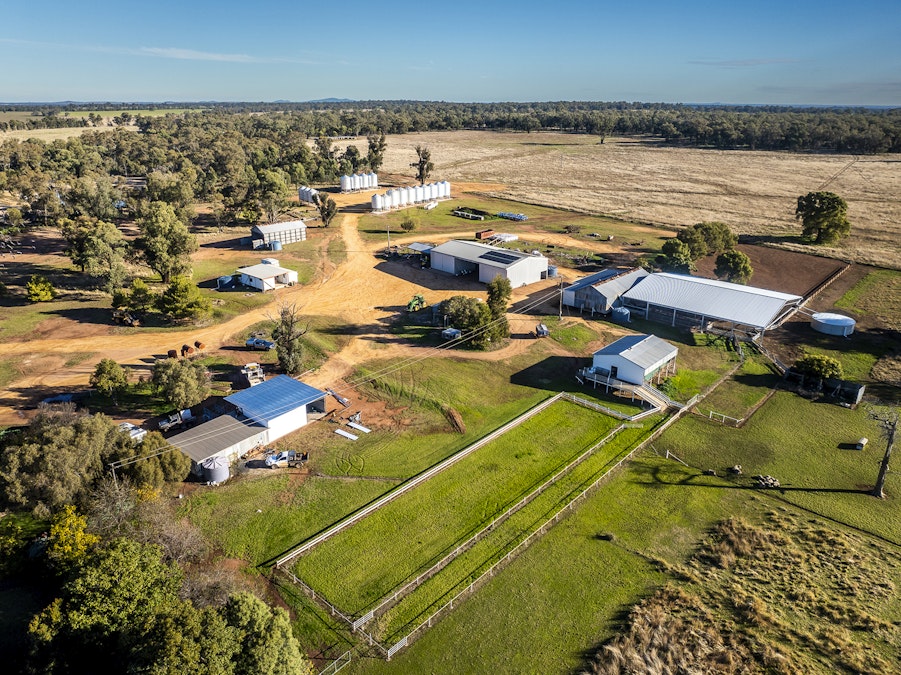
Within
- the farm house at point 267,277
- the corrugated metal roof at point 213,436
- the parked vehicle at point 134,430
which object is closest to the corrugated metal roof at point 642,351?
the corrugated metal roof at point 213,436

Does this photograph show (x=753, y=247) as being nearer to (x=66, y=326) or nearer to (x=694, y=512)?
(x=694, y=512)

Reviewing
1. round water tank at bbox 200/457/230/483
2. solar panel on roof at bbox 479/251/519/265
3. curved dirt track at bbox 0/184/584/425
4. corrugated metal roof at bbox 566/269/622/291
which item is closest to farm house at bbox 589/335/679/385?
curved dirt track at bbox 0/184/584/425

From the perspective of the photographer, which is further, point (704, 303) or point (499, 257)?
point (499, 257)

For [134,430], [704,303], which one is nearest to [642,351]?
[704,303]

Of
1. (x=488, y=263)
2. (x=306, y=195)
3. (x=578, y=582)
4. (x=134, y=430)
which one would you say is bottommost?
(x=578, y=582)

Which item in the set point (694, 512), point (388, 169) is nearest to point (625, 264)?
point (694, 512)

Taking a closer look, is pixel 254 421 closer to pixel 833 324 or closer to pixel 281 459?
pixel 281 459

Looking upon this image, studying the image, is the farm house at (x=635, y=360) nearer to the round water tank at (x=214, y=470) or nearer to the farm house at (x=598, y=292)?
the farm house at (x=598, y=292)
